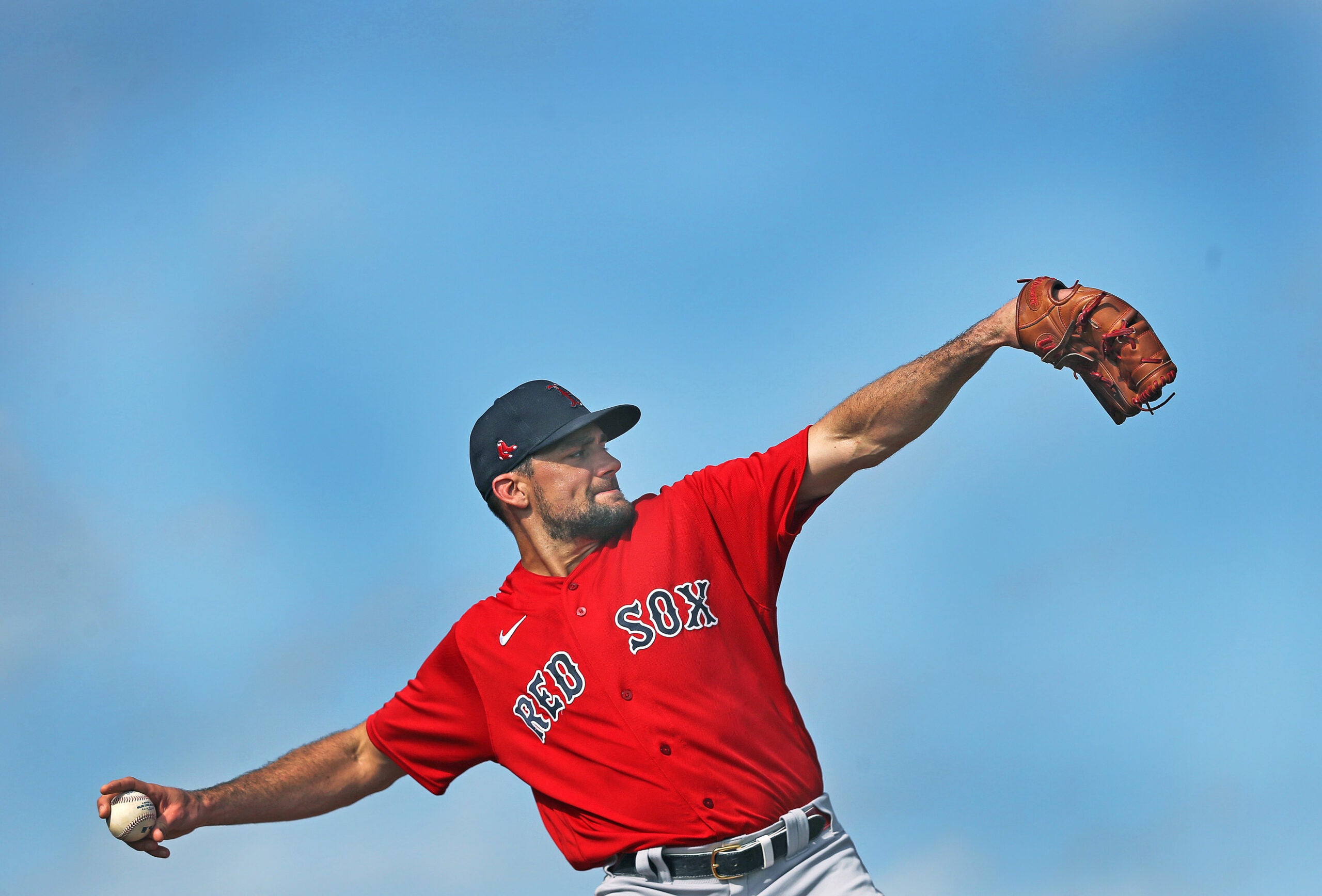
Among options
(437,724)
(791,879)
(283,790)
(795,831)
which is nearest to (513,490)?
(437,724)

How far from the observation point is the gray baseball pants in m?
5.89

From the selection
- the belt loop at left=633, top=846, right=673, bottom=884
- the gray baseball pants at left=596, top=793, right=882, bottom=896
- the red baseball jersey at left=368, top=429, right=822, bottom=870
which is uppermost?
the red baseball jersey at left=368, top=429, right=822, bottom=870

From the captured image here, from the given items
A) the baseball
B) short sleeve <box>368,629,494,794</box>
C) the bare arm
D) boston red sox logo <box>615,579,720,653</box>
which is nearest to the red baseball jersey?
boston red sox logo <box>615,579,720,653</box>

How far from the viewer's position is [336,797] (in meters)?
7.09

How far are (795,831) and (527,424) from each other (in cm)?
252

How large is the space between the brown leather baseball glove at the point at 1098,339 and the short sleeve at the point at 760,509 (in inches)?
47.0

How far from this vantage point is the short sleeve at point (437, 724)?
22.9ft

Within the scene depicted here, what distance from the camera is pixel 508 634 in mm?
6602

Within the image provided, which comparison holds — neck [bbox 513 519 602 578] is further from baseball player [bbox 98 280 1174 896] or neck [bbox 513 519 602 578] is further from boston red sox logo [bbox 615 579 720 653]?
boston red sox logo [bbox 615 579 720 653]

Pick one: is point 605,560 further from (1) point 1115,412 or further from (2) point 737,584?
(1) point 1115,412

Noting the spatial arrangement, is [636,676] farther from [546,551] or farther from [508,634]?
[546,551]

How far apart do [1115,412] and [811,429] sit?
1.39 metres

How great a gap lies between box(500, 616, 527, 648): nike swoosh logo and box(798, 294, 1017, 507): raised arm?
5.22 ft

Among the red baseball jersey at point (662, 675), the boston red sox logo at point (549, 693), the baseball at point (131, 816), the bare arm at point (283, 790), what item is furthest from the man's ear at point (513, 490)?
the baseball at point (131, 816)
